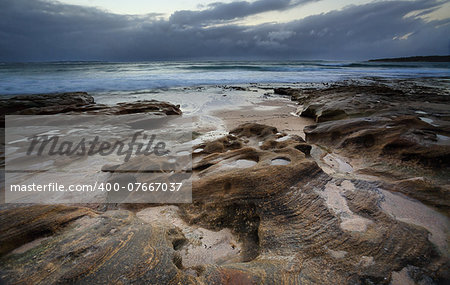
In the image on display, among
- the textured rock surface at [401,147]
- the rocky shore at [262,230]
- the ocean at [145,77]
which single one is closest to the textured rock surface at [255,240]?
the rocky shore at [262,230]

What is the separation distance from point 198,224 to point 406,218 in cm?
186

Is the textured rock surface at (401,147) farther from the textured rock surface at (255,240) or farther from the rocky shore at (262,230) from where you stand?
the textured rock surface at (255,240)

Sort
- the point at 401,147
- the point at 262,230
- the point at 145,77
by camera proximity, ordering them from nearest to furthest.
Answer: the point at 262,230 → the point at 401,147 → the point at 145,77

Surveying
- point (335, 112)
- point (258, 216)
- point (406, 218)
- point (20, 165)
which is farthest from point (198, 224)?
point (335, 112)

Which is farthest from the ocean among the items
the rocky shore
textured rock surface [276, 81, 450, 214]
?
the rocky shore

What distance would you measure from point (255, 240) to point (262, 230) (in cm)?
13

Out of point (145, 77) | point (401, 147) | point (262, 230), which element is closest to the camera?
point (262, 230)

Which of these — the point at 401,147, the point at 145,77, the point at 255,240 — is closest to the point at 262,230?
the point at 255,240

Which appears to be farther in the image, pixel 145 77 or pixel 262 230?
pixel 145 77

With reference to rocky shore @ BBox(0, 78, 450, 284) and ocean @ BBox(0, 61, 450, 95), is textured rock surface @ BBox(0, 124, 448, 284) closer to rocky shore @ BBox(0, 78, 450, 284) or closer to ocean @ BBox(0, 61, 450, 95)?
rocky shore @ BBox(0, 78, 450, 284)

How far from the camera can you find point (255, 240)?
1.91 meters

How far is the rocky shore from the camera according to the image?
4.42ft

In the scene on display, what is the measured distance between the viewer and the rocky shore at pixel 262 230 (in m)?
1.35

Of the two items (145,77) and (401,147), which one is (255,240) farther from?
(145,77)
